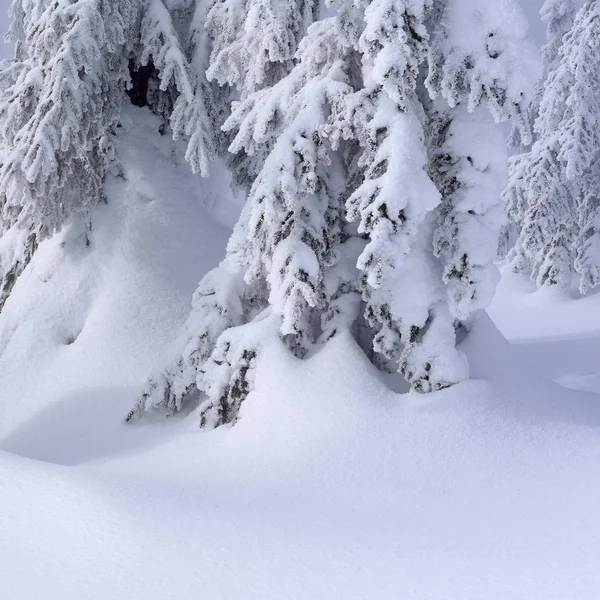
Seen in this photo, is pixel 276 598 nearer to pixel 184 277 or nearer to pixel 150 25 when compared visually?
pixel 184 277

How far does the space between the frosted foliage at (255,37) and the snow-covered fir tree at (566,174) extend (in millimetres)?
12449

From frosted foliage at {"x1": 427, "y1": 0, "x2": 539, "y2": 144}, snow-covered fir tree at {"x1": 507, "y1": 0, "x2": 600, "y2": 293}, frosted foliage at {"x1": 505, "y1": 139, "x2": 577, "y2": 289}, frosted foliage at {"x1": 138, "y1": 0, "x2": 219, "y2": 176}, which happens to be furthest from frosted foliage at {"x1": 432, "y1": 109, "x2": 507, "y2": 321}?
frosted foliage at {"x1": 505, "y1": 139, "x2": 577, "y2": 289}

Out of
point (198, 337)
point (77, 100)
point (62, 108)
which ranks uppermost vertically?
point (77, 100)

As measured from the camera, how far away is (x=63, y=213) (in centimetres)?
962

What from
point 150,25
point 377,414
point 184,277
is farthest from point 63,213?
point 377,414

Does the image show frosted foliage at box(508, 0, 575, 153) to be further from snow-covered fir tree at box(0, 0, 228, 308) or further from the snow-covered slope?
the snow-covered slope

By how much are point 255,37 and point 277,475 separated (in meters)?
5.44

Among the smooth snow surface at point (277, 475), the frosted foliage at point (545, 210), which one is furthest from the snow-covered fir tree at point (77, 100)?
the frosted foliage at point (545, 210)

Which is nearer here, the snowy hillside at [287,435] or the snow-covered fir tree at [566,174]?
the snowy hillside at [287,435]

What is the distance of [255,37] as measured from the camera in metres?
8.61

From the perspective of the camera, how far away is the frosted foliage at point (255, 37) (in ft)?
27.6

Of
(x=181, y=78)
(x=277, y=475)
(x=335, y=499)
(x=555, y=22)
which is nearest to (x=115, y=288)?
(x=181, y=78)

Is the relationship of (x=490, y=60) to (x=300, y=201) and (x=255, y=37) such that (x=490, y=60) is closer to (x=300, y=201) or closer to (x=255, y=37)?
(x=300, y=201)

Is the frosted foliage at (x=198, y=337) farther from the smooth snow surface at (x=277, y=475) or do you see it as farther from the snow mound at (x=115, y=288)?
Result: the snow mound at (x=115, y=288)
